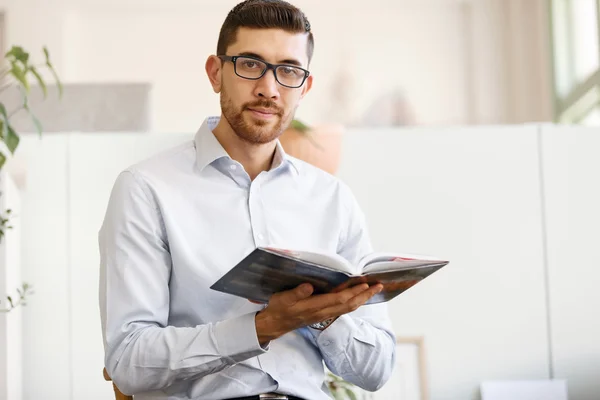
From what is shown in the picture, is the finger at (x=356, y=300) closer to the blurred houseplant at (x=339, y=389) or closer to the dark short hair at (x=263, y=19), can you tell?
the dark short hair at (x=263, y=19)

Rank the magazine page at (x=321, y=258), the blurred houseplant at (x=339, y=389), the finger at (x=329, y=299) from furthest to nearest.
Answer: the blurred houseplant at (x=339, y=389), the finger at (x=329, y=299), the magazine page at (x=321, y=258)

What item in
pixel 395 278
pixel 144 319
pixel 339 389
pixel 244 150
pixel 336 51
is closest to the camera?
pixel 395 278

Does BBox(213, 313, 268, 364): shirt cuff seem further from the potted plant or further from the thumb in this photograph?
the potted plant

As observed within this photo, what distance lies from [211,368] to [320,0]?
17.3 feet

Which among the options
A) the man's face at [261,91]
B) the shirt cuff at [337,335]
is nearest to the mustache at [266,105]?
the man's face at [261,91]

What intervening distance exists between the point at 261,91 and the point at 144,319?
0.47 meters

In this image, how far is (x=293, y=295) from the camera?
1325mm

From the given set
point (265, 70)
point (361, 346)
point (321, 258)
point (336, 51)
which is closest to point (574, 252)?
point (361, 346)

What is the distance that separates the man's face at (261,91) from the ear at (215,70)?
0.08ft

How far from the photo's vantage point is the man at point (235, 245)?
1426 millimetres

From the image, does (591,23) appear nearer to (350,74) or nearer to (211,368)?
(350,74)

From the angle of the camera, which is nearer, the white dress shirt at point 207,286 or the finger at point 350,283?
the finger at point 350,283

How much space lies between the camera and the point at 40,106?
309 cm

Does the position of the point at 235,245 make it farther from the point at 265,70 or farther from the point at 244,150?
the point at 265,70
